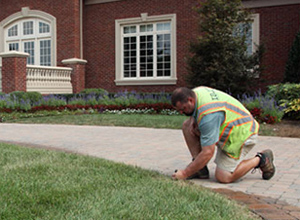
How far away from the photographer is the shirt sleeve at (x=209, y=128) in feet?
13.3

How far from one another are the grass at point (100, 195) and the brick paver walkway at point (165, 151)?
383 mm

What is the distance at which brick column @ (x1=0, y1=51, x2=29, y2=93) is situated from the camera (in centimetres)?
1638

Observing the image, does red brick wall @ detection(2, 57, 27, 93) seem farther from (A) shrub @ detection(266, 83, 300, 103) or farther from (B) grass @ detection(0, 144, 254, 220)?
(B) grass @ detection(0, 144, 254, 220)

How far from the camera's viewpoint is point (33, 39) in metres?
20.6

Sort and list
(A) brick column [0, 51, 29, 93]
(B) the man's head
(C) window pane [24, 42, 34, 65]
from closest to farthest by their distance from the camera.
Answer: (B) the man's head → (A) brick column [0, 51, 29, 93] → (C) window pane [24, 42, 34, 65]

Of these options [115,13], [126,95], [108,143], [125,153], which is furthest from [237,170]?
[115,13]

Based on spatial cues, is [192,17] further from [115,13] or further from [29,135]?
[29,135]

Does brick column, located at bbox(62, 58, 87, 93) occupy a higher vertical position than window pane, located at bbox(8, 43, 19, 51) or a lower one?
lower

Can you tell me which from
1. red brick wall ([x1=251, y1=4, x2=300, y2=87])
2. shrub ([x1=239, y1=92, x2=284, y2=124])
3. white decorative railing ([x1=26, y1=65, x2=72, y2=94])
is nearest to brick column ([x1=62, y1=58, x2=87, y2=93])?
white decorative railing ([x1=26, y1=65, x2=72, y2=94])

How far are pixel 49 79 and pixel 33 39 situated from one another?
3898mm

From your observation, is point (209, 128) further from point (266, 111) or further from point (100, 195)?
point (266, 111)

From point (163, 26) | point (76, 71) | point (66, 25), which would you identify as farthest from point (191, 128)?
point (66, 25)

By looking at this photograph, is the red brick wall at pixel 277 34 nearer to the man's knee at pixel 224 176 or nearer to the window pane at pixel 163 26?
the window pane at pixel 163 26

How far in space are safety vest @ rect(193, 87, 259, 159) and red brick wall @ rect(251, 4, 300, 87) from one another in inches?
456
